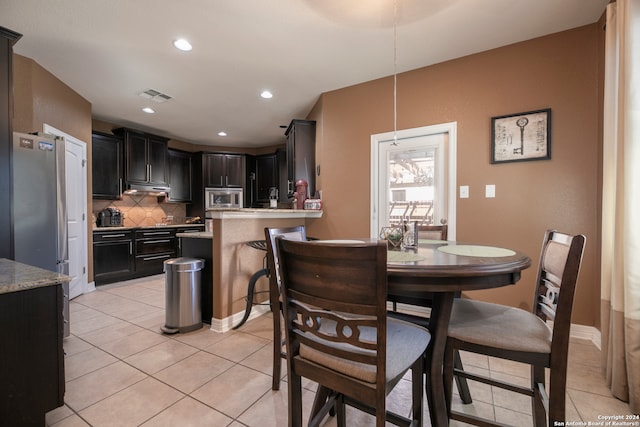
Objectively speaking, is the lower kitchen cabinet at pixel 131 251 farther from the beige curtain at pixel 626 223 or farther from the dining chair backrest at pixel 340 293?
the beige curtain at pixel 626 223

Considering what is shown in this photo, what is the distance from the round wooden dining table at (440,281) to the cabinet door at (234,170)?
523 cm

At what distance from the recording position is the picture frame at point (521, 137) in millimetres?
2373

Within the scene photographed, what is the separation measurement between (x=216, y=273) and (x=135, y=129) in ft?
12.3

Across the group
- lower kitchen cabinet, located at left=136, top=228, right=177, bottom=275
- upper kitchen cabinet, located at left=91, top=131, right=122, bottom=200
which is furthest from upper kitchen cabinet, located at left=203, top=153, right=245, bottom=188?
upper kitchen cabinet, located at left=91, top=131, right=122, bottom=200

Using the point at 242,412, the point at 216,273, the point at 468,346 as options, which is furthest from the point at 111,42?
the point at 468,346

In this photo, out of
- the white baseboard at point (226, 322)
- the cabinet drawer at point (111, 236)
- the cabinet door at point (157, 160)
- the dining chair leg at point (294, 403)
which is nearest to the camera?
the dining chair leg at point (294, 403)

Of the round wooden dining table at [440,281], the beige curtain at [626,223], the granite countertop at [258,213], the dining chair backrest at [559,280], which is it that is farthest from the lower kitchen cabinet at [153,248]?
the beige curtain at [626,223]

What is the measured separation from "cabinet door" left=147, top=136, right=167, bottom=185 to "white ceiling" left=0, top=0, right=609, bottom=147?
4.33ft

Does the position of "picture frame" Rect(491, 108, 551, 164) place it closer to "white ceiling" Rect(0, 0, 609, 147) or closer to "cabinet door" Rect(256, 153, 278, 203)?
"white ceiling" Rect(0, 0, 609, 147)

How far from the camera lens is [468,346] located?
3.78ft

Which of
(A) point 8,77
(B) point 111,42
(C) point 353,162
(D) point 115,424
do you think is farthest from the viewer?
(C) point 353,162

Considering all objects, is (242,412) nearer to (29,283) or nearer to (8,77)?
(29,283)

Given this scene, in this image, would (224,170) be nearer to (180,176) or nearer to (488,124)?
(180,176)

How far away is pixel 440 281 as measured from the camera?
1.08m
